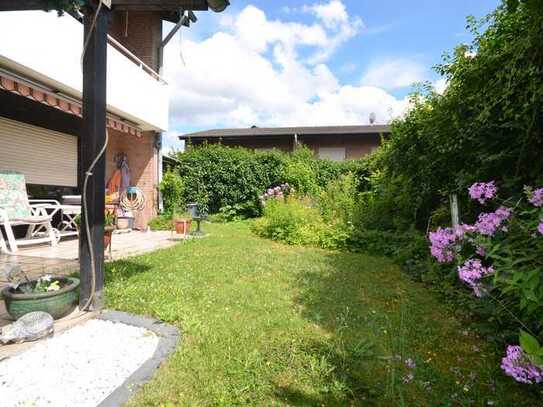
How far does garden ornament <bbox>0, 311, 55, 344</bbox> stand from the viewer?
2561mm

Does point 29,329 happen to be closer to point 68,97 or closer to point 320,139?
point 68,97

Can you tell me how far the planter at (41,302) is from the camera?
279 cm

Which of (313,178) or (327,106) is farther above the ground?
(327,106)

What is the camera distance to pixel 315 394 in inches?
83.9

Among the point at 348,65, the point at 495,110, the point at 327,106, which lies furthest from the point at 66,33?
the point at 327,106

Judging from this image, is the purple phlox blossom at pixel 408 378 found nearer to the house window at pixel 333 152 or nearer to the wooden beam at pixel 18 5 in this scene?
the wooden beam at pixel 18 5

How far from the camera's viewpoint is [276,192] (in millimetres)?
12109

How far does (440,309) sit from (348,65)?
11154 millimetres

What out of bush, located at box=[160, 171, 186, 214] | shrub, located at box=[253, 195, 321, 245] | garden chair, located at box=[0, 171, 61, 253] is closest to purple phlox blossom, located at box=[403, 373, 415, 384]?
shrub, located at box=[253, 195, 321, 245]

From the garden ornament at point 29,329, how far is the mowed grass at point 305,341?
2.49ft

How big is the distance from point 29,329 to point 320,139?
19.7 m

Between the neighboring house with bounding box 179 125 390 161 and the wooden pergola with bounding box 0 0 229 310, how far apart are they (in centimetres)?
1699

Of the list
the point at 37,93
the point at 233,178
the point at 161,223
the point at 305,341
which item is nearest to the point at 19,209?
the point at 37,93

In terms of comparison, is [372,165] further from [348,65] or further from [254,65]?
[254,65]
